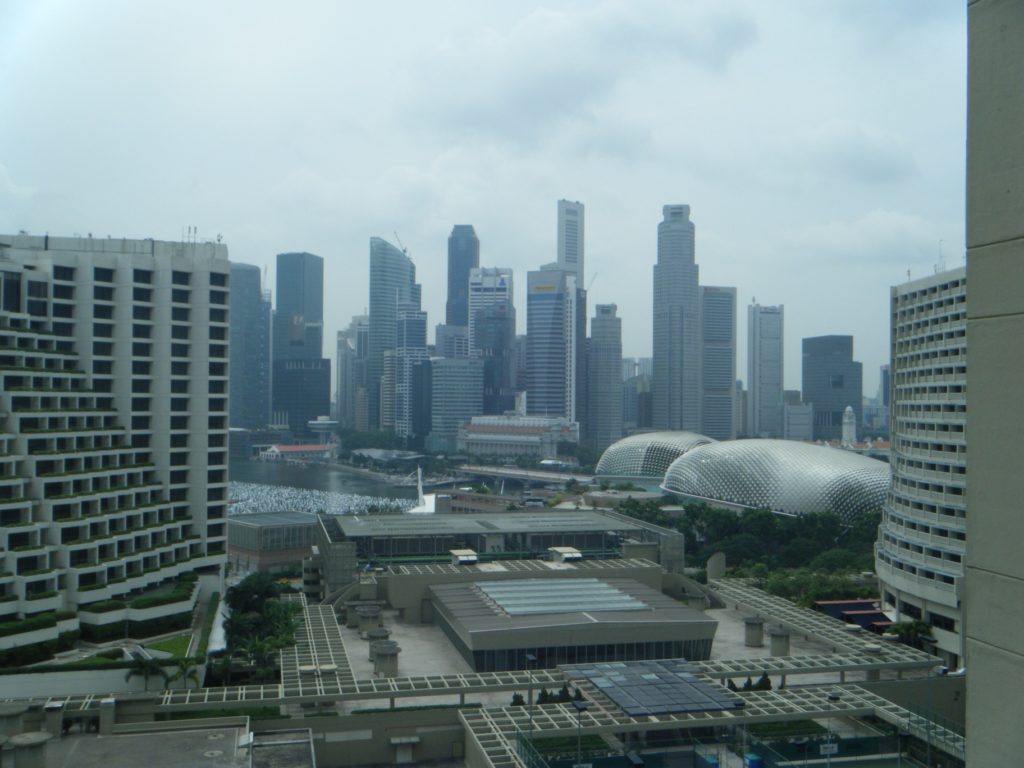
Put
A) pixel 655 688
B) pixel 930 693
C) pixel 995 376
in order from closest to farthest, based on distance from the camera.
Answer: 1. pixel 995 376
2. pixel 655 688
3. pixel 930 693

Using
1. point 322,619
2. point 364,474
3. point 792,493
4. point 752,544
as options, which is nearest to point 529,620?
point 322,619

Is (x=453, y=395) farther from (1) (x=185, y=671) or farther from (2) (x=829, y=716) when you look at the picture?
(2) (x=829, y=716)

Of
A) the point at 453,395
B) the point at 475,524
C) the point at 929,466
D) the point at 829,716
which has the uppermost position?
the point at 453,395

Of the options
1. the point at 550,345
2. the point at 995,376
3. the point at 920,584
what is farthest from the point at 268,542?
the point at 550,345

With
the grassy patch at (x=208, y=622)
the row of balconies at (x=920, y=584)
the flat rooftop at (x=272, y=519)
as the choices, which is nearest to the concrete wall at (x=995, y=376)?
the grassy patch at (x=208, y=622)

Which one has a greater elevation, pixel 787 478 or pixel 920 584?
pixel 787 478

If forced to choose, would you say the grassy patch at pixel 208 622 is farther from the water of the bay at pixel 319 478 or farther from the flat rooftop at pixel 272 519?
the water of the bay at pixel 319 478
